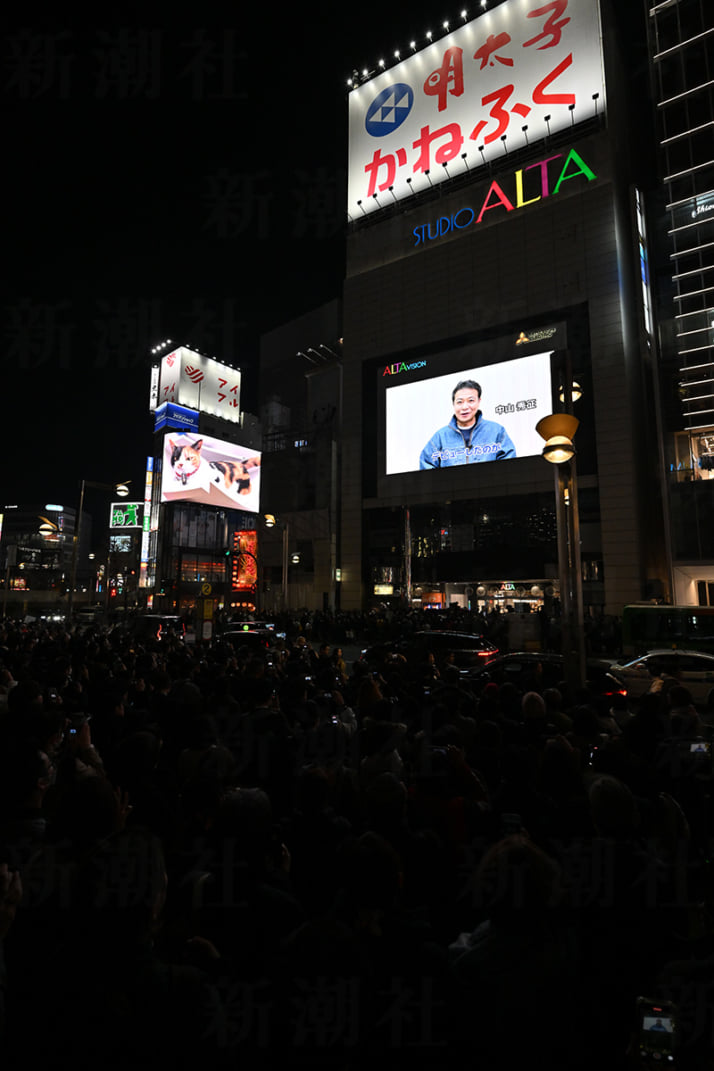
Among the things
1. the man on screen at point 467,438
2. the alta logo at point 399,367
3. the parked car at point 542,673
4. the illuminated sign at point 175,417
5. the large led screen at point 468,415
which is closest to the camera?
the parked car at point 542,673

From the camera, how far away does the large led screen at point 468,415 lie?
1559 inches

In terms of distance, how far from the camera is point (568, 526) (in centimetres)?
998

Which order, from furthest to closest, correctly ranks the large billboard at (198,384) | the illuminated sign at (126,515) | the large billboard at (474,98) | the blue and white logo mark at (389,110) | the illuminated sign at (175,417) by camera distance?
the illuminated sign at (126,515)
the large billboard at (198,384)
the illuminated sign at (175,417)
the blue and white logo mark at (389,110)
the large billboard at (474,98)

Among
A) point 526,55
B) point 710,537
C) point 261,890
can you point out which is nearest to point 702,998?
point 261,890

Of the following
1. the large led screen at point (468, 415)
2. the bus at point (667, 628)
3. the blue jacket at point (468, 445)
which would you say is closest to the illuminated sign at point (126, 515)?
the large led screen at point (468, 415)

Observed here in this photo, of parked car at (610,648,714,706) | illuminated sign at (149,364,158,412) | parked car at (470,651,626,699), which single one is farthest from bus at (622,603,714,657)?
illuminated sign at (149,364,158,412)

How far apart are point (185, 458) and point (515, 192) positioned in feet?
122

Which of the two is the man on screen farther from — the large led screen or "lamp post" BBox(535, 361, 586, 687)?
"lamp post" BBox(535, 361, 586, 687)

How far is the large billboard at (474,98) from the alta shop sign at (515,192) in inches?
110

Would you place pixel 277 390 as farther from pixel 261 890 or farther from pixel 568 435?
pixel 261 890

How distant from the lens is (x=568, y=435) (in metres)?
8.71

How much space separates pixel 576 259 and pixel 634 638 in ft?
95.3

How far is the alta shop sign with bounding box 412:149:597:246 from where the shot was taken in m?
40.4

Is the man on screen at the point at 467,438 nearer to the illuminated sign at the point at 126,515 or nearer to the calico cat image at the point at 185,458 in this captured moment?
the calico cat image at the point at 185,458
